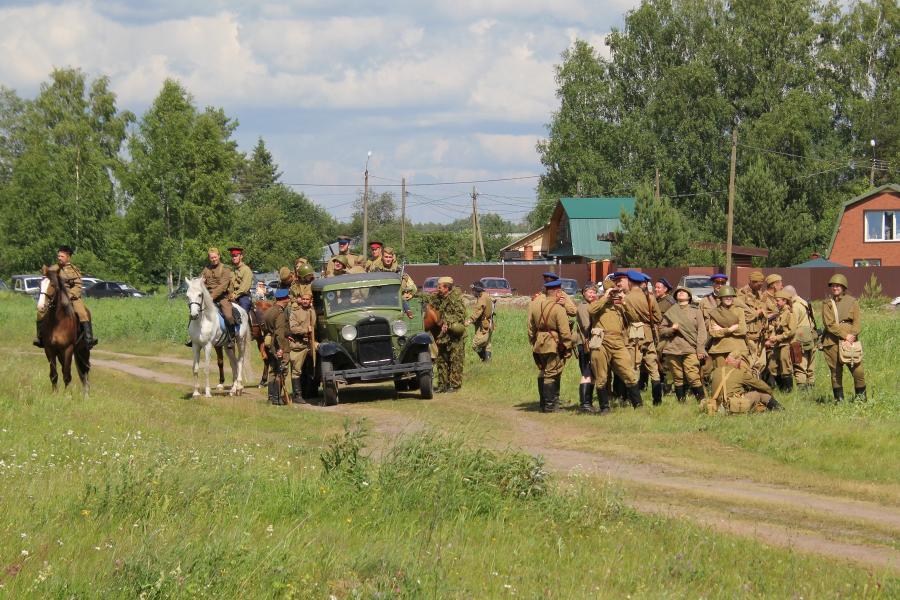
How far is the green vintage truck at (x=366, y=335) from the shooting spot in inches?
728

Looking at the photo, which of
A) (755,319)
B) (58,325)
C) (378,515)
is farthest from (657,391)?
(58,325)

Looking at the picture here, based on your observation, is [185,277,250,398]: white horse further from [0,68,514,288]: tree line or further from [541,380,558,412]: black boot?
[0,68,514,288]: tree line

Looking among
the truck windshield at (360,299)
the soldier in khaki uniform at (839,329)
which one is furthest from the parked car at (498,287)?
the soldier in khaki uniform at (839,329)

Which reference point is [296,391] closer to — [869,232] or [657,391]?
[657,391]

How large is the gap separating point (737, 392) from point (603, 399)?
206cm

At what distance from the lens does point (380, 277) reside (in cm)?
1953

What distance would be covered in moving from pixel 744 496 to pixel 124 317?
3095 cm

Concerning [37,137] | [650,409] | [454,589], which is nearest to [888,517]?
[454,589]

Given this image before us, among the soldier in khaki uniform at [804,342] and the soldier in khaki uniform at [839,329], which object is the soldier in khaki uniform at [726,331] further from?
the soldier in khaki uniform at [804,342]

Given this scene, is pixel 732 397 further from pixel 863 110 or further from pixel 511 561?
pixel 863 110

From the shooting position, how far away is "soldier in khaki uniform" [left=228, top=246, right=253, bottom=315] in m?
20.0

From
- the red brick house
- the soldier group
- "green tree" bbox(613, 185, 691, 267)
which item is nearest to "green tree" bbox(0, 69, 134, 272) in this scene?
"green tree" bbox(613, 185, 691, 267)

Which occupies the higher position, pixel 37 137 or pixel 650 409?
pixel 37 137

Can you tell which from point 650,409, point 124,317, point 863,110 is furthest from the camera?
point 863,110
